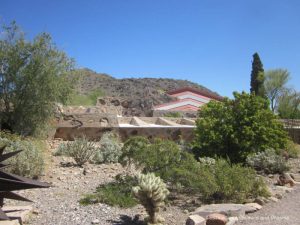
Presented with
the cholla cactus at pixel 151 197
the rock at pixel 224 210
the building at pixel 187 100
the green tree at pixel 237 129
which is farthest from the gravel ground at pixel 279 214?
the building at pixel 187 100

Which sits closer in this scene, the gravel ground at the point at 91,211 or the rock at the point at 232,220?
the rock at the point at 232,220

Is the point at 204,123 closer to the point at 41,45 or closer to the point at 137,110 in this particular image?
the point at 41,45

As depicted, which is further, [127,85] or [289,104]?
[127,85]

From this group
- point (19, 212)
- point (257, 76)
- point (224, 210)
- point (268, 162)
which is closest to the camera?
point (19, 212)

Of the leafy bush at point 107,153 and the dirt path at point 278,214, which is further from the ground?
the leafy bush at point 107,153

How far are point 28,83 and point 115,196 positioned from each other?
27.3ft

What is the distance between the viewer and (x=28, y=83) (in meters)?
14.8

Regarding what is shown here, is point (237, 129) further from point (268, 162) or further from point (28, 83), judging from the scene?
point (28, 83)

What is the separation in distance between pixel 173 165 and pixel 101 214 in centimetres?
214

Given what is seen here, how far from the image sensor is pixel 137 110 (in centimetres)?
A: 3644

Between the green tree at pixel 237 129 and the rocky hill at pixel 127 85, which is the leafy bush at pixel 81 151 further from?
the rocky hill at pixel 127 85

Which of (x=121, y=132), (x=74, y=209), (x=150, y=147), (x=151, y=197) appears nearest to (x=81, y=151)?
(x=150, y=147)

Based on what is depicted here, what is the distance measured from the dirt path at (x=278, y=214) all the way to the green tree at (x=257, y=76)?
118 feet

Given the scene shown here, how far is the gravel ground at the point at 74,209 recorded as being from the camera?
6.61 meters
